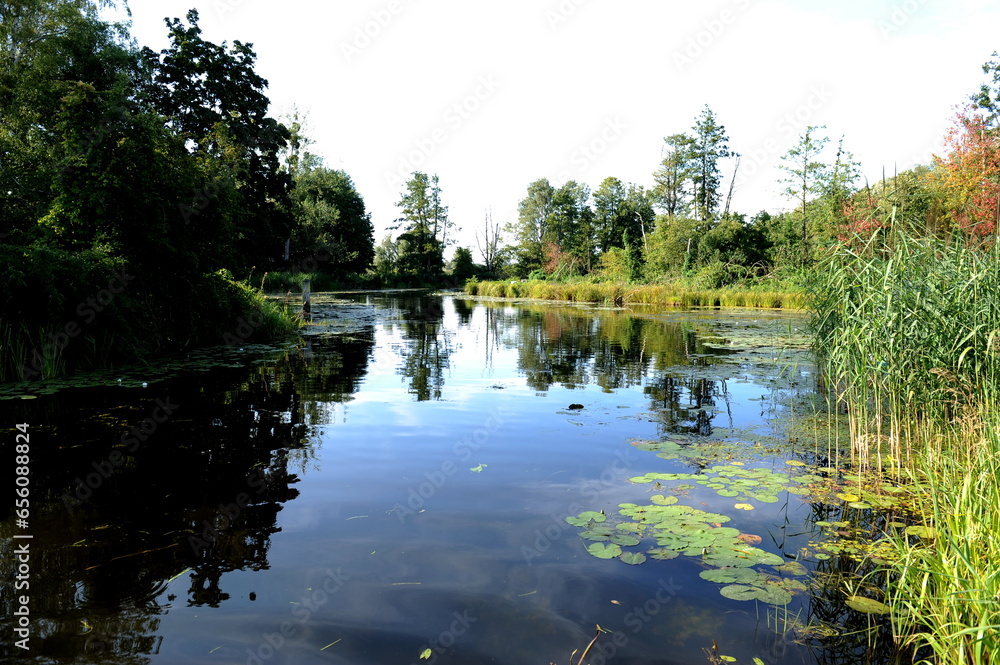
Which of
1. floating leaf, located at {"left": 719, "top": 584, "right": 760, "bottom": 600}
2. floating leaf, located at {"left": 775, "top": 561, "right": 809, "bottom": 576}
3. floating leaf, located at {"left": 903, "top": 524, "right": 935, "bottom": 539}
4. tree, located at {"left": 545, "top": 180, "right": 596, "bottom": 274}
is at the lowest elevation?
floating leaf, located at {"left": 775, "top": 561, "right": 809, "bottom": 576}

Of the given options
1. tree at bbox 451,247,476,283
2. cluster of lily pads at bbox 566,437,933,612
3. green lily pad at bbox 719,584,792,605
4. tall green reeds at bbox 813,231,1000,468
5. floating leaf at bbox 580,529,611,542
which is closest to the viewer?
green lily pad at bbox 719,584,792,605

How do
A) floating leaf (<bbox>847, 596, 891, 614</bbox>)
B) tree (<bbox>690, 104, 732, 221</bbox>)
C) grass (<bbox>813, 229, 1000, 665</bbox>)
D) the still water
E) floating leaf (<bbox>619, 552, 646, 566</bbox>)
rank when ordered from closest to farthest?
1. the still water
2. floating leaf (<bbox>847, 596, 891, 614</bbox>)
3. floating leaf (<bbox>619, 552, 646, 566</bbox>)
4. grass (<bbox>813, 229, 1000, 665</bbox>)
5. tree (<bbox>690, 104, 732, 221</bbox>)

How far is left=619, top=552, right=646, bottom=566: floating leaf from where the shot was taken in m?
3.80

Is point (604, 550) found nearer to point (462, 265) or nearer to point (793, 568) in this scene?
point (793, 568)

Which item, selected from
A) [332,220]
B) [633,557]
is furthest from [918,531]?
[332,220]

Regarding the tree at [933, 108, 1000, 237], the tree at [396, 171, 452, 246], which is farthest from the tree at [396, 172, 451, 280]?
the tree at [933, 108, 1000, 237]

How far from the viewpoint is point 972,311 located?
15.6ft

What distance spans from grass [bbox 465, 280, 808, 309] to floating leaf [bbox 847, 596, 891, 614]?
60.4ft

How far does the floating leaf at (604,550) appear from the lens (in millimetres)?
3893

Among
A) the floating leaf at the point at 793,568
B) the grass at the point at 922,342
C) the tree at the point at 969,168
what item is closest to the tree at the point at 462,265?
the tree at the point at 969,168

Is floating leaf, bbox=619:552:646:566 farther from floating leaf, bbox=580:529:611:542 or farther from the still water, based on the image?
floating leaf, bbox=580:529:611:542

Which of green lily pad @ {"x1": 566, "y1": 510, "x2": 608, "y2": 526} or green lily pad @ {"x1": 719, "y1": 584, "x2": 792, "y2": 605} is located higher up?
green lily pad @ {"x1": 566, "y1": 510, "x2": 608, "y2": 526}

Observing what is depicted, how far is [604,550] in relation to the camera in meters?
3.96

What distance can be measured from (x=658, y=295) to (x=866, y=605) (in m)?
27.0
